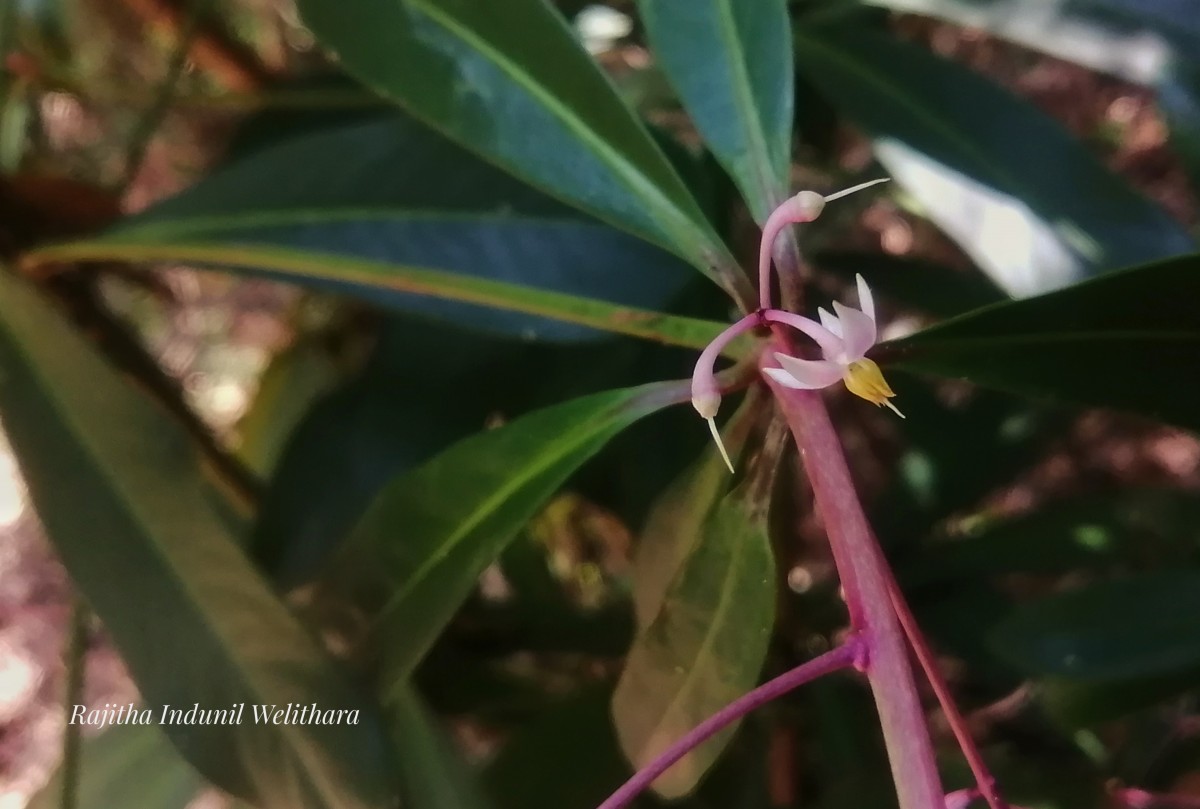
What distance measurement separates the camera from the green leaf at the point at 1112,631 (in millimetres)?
Result: 444

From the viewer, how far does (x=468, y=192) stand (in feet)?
1.46

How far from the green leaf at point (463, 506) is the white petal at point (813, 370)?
9 centimetres

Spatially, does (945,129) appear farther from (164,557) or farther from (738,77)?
(164,557)

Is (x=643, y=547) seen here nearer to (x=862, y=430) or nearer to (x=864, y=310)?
(x=864, y=310)

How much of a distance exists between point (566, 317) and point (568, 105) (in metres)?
0.08

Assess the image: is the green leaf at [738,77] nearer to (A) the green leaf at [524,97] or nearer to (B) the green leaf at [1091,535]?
(A) the green leaf at [524,97]

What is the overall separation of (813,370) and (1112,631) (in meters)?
0.32

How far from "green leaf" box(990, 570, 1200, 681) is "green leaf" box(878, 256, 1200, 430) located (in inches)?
6.5

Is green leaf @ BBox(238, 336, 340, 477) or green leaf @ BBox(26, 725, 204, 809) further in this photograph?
green leaf @ BBox(238, 336, 340, 477)

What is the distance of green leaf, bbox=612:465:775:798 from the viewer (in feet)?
1.06

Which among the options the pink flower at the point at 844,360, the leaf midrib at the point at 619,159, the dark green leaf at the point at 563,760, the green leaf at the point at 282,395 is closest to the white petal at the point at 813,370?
the pink flower at the point at 844,360

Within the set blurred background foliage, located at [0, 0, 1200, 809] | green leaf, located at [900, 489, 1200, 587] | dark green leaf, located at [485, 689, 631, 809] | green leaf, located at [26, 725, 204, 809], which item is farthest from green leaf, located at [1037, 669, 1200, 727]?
green leaf, located at [26, 725, 204, 809]

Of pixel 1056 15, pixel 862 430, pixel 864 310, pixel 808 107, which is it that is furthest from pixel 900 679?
pixel 862 430

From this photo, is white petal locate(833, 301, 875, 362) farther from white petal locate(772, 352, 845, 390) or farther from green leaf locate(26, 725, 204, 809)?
green leaf locate(26, 725, 204, 809)
